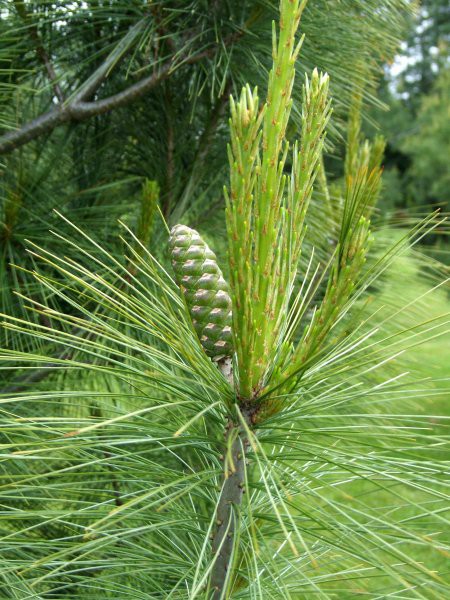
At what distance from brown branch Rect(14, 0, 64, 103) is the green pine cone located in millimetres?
649

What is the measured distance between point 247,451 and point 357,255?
0.22 meters

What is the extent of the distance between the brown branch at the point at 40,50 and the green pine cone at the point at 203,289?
2.13 ft

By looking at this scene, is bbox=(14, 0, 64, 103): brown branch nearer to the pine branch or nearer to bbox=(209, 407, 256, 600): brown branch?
the pine branch

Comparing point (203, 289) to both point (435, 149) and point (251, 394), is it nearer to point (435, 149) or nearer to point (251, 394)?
point (251, 394)

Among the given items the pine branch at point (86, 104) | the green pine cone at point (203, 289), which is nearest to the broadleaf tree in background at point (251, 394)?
the green pine cone at point (203, 289)

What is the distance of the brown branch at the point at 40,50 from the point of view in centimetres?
117

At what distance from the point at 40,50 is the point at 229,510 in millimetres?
910

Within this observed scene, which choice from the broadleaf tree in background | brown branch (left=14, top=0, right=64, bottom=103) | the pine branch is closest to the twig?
the pine branch

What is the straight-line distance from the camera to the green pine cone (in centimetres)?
64

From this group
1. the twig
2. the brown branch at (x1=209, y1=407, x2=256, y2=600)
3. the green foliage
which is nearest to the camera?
the brown branch at (x1=209, y1=407, x2=256, y2=600)

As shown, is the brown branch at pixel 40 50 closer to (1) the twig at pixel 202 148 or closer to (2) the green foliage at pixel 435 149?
(1) the twig at pixel 202 148

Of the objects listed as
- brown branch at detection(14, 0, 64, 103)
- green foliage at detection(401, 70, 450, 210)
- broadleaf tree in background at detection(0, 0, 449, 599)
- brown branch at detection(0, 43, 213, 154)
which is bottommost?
green foliage at detection(401, 70, 450, 210)

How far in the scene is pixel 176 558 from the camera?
2.41ft

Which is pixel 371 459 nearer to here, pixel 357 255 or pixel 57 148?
pixel 357 255
